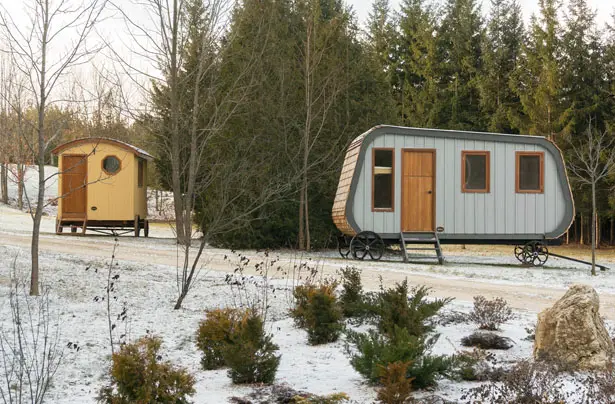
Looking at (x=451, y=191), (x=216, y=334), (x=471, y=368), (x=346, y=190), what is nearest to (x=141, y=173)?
(x=346, y=190)

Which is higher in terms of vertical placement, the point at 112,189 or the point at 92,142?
the point at 92,142

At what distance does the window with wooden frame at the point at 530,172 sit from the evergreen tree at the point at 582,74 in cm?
1166

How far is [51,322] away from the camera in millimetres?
7082

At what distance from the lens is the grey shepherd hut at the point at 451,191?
15.6 meters

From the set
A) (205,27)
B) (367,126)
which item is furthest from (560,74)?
(205,27)

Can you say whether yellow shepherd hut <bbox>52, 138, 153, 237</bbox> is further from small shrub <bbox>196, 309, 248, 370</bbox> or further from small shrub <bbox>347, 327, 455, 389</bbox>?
small shrub <bbox>347, 327, 455, 389</bbox>

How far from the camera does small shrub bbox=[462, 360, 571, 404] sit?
420cm

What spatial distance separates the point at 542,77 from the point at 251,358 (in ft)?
84.1

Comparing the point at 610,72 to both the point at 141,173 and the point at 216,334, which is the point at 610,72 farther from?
the point at 216,334

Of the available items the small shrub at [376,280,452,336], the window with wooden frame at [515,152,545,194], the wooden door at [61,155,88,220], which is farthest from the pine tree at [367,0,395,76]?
the small shrub at [376,280,452,336]

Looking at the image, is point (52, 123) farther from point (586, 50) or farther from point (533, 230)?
point (586, 50)

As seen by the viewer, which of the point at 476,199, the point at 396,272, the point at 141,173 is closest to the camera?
the point at 396,272

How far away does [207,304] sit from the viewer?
8531 mm

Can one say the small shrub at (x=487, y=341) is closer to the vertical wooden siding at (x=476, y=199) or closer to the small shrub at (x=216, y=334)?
the small shrub at (x=216, y=334)
